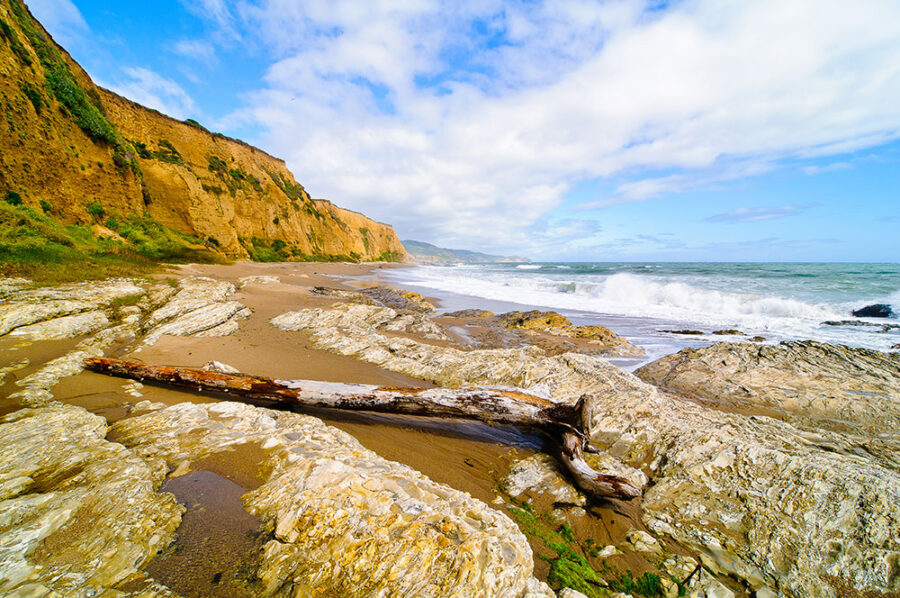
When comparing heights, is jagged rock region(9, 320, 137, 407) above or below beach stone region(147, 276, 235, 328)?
below

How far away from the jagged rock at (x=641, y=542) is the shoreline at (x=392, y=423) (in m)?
0.02

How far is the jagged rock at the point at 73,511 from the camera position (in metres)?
1.73

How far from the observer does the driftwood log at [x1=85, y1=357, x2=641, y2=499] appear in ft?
14.3

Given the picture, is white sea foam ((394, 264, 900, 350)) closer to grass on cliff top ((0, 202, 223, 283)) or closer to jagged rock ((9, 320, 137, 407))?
jagged rock ((9, 320, 137, 407))

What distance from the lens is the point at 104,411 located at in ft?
12.7

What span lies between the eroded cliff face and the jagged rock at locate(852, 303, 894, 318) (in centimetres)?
4152

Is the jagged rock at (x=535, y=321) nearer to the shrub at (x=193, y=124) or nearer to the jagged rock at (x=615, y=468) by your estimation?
the jagged rock at (x=615, y=468)

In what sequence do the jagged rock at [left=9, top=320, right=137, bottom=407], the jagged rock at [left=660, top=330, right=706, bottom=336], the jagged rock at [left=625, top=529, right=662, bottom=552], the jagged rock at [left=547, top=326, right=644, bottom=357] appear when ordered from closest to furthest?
the jagged rock at [left=625, top=529, right=662, bottom=552] → the jagged rock at [left=9, top=320, right=137, bottom=407] → the jagged rock at [left=547, top=326, right=644, bottom=357] → the jagged rock at [left=660, top=330, right=706, bottom=336]

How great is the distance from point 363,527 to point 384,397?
2.41 meters

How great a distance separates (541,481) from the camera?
3701 mm

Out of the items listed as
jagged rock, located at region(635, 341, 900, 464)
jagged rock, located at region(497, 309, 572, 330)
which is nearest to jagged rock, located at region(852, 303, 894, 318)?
jagged rock, located at region(635, 341, 900, 464)

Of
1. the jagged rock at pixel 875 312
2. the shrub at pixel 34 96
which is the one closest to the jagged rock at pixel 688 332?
the jagged rock at pixel 875 312

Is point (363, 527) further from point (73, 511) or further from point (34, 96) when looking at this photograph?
point (34, 96)

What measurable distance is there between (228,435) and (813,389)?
10.7 metres
